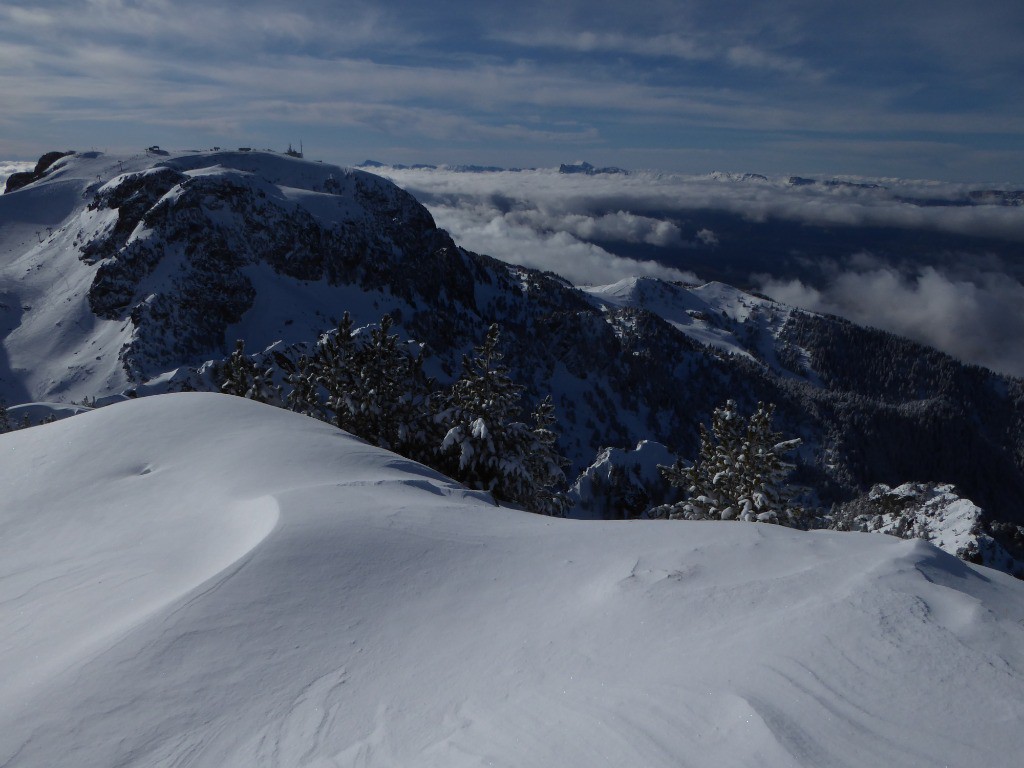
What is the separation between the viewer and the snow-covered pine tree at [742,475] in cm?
1940

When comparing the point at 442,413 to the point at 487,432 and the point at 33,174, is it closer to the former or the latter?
the point at 487,432

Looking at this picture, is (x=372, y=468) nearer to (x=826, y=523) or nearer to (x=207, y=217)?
(x=826, y=523)

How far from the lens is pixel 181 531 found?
8.32m

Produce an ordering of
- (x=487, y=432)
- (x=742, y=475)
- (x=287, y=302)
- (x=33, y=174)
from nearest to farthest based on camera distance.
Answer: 1. (x=487, y=432)
2. (x=742, y=475)
3. (x=287, y=302)
4. (x=33, y=174)

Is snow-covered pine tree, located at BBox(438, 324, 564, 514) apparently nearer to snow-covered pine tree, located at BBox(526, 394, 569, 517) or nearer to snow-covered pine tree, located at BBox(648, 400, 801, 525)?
snow-covered pine tree, located at BBox(526, 394, 569, 517)

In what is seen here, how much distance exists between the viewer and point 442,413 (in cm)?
2070

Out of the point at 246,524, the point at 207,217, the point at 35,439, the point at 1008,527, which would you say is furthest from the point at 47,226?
the point at 1008,527

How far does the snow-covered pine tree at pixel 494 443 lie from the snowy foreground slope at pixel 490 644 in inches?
412

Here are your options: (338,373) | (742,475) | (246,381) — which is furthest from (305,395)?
(742,475)

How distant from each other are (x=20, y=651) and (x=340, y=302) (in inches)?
5275

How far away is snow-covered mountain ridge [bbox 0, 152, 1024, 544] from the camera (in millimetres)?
99688

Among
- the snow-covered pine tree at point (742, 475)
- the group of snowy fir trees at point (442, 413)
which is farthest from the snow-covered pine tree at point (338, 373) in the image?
the snow-covered pine tree at point (742, 475)

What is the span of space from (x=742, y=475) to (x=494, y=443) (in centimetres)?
887

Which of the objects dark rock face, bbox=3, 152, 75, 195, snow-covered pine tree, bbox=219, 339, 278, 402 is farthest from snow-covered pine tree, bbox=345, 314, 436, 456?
dark rock face, bbox=3, 152, 75, 195
